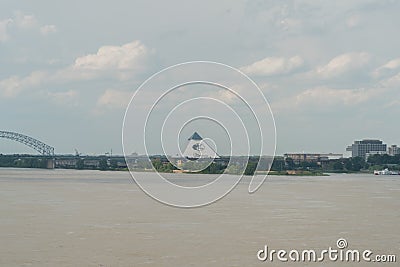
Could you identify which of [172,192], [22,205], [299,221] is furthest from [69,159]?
[299,221]

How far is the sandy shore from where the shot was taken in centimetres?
666

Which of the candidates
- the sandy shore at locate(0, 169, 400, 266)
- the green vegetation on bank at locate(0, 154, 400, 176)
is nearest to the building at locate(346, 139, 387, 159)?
the green vegetation on bank at locate(0, 154, 400, 176)

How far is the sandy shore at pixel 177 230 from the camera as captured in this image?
6.66m

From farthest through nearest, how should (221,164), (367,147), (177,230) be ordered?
(367,147)
(221,164)
(177,230)

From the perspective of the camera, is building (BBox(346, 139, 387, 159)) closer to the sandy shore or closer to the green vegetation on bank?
the green vegetation on bank

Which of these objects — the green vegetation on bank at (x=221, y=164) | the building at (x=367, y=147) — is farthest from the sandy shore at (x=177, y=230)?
the building at (x=367, y=147)

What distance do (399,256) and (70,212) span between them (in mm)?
5588

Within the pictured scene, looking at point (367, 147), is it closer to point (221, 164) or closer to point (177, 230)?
point (221, 164)

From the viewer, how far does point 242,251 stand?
274 inches

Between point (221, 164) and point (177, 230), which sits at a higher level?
point (221, 164)

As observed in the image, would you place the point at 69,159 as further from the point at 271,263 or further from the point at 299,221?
the point at 271,263

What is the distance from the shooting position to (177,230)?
852 centimetres

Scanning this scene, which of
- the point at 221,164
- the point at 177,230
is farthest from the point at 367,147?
the point at 177,230

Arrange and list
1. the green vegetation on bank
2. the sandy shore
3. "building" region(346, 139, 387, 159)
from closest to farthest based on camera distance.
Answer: the sandy shore → the green vegetation on bank → "building" region(346, 139, 387, 159)
